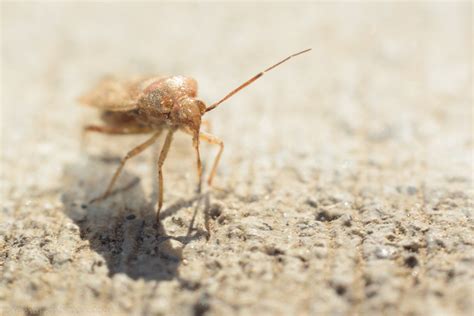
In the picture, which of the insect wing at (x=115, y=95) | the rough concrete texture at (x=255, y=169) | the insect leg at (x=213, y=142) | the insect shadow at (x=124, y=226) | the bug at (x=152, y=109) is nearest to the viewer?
the rough concrete texture at (x=255, y=169)

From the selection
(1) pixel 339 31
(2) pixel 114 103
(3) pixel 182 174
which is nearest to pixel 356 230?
(3) pixel 182 174

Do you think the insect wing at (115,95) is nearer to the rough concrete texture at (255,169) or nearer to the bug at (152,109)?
the bug at (152,109)

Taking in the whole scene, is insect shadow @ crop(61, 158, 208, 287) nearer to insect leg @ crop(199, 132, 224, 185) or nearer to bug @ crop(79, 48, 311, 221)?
bug @ crop(79, 48, 311, 221)

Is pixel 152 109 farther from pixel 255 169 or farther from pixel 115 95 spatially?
pixel 255 169

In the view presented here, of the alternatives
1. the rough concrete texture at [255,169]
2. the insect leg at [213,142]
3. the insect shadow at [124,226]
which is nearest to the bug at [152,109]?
the insect leg at [213,142]

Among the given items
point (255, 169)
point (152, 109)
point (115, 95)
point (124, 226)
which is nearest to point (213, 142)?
point (255, 169)

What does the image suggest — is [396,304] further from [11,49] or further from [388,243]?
[11,49]
